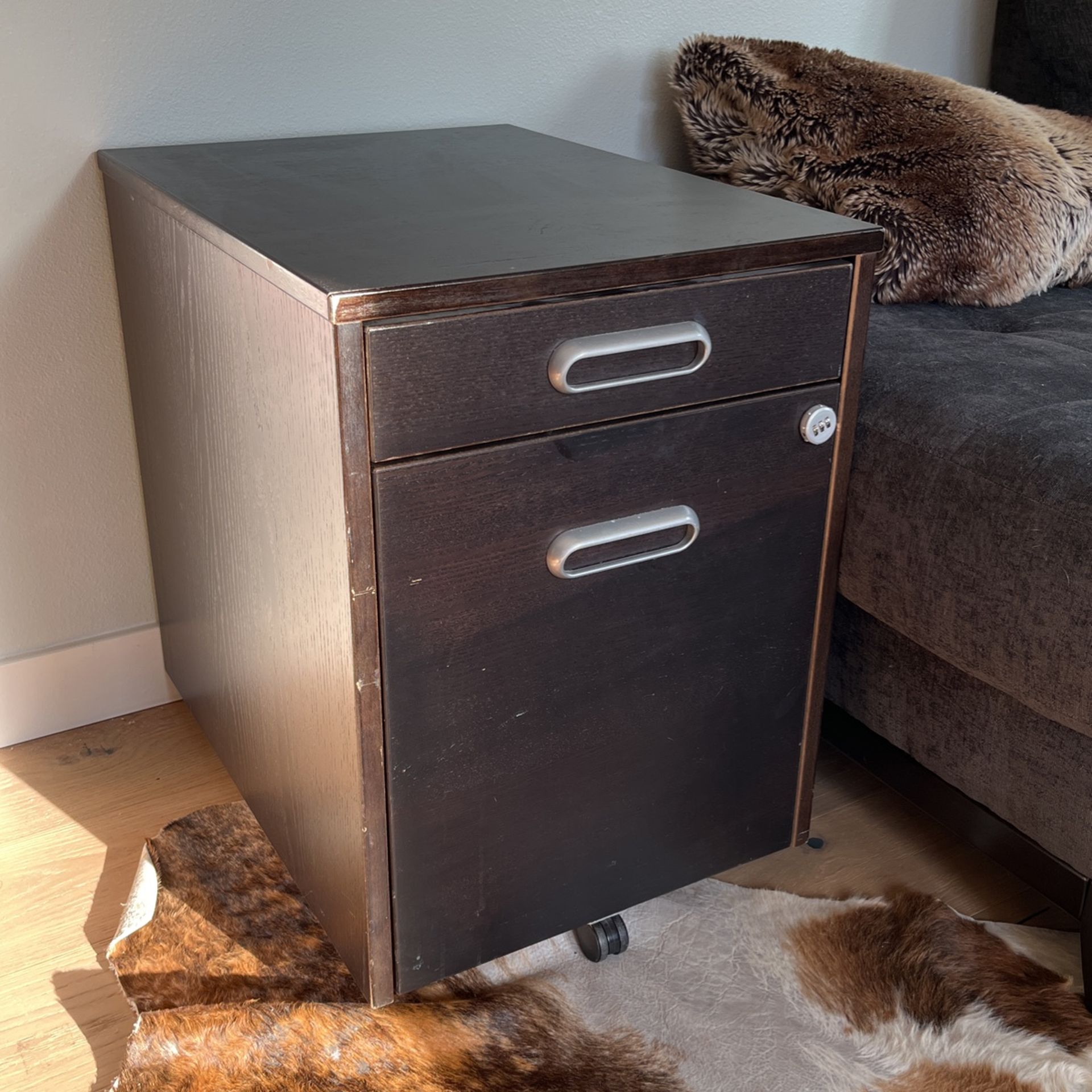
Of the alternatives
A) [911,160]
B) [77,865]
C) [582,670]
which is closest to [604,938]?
[582,670]

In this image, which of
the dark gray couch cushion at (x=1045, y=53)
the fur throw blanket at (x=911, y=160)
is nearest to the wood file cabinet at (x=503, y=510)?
the fur throw blanket at (x=911, y=160)

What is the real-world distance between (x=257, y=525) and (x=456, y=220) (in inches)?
10.9

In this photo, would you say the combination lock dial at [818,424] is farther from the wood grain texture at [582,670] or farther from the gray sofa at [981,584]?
the gray sofa at [981,584]

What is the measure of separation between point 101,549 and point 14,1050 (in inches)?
20.7

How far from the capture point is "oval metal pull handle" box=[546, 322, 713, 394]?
76 centimetres

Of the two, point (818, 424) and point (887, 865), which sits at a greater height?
point (818, 424)

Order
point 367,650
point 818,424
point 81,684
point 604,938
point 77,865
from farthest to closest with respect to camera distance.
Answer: point 81,684 < point 77,865 < point 604,938 < point 818,424 < point 367,650

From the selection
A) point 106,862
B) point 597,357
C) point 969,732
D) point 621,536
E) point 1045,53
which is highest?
point 1045,53

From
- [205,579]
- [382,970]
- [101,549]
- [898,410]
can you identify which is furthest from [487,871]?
[101,549]

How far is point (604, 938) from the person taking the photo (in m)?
1.01

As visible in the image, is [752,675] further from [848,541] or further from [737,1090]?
[737,1090]

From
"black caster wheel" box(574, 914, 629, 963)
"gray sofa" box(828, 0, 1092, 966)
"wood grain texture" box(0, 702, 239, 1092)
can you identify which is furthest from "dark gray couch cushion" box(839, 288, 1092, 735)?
"wood grain texture" box(0, 702, 239, 1092)

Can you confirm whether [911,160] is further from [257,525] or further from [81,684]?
[81,684]

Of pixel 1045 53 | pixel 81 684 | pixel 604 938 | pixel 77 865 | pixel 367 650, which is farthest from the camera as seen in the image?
pixel 1045 53
